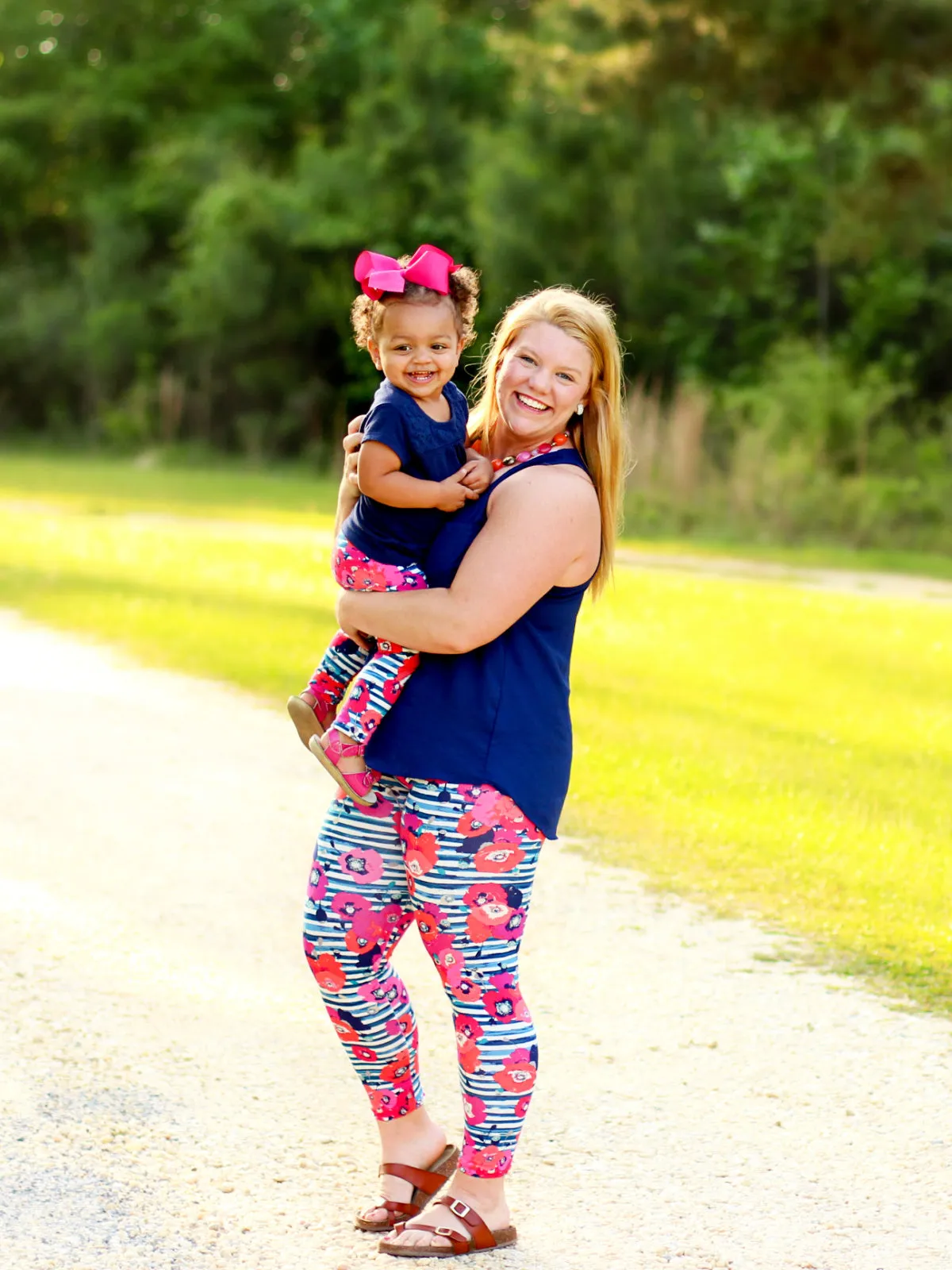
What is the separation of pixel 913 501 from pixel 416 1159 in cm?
2021

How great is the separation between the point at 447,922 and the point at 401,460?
35.5 inches

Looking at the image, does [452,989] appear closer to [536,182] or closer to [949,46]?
[949,46]

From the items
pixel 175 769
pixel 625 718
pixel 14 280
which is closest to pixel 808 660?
pixel 625 718

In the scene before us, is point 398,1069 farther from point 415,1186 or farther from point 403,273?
point 403,273

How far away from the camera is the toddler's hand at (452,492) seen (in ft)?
10.5

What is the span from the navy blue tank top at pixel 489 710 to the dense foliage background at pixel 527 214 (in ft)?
12.0

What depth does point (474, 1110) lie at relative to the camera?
133 inches

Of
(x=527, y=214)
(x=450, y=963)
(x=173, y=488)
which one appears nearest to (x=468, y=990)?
(x=450, y=963)

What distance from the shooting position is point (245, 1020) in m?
4.71

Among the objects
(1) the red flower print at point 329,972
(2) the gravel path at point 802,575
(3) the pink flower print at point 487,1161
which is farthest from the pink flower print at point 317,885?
(2) the gravel path at point 802,575

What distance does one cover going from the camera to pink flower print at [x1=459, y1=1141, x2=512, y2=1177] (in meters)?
3.39

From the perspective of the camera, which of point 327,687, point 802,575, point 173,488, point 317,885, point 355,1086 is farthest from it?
point 173,488

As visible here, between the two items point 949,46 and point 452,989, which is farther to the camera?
point 949,46

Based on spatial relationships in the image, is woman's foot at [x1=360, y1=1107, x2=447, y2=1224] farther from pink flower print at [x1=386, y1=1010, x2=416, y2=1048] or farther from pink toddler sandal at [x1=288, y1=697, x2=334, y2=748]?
pink toddler sandal at [x1=288, y1=697, x2=334, y2=748]
